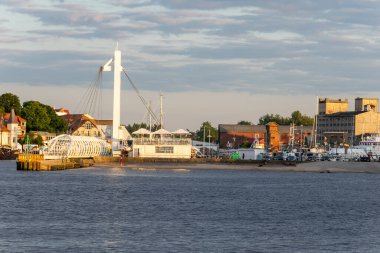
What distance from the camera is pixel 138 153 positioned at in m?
166

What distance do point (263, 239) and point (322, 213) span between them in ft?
63.4

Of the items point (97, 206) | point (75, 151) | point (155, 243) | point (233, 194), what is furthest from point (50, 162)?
point (155, 243)

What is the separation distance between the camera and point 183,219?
6419cm

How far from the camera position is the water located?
168 feet

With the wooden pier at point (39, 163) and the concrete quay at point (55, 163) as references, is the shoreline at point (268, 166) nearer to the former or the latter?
the concrete quay at point (55, 163)

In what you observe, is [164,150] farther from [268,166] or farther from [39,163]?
[39,163]

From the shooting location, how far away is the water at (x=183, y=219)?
51.2 m

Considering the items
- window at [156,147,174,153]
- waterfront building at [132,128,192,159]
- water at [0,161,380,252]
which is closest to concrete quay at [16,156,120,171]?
waterfront building at [132,128,192,159]

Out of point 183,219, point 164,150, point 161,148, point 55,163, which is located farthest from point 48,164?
point 183,219

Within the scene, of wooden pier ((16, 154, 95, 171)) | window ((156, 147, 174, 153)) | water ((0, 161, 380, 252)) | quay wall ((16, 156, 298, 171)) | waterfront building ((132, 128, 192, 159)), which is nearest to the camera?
water ((0, 161, 380, 252))

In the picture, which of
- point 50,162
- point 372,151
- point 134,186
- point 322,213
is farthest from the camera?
point 372,151

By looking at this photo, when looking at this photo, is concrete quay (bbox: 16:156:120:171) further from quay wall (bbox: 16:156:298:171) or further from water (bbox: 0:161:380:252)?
water (bbox: 0:161:380:252)

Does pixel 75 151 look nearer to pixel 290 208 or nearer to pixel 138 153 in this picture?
pixel 138 153

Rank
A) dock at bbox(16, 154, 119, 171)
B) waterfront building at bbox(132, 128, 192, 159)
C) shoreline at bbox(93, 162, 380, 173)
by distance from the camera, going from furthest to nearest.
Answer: waterfront building at bbox(132, 128, 192, 159), shoreline at bbox(93, 162, 380, 173), dock at bbox(16, 154, 119, 171)
